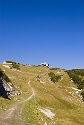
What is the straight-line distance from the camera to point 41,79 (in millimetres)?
118625

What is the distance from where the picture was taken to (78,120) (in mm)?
62531

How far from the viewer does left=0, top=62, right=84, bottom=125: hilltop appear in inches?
1850

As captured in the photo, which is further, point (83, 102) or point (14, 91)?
point (83, 102)

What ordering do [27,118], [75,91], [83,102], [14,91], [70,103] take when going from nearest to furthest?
[27,118] < [14,91] < [70,103] < [83,102] < [75,91]

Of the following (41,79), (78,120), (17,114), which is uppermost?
(41,79)

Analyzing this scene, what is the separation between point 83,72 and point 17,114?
3785 inches

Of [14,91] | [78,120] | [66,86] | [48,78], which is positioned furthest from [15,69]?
[78,120]

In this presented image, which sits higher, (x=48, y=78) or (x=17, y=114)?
(x=48, y=78)

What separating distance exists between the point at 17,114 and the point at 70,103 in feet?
149

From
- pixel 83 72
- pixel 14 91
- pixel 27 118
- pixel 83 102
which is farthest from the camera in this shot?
pixel 83 72

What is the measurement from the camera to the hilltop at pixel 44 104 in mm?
47000

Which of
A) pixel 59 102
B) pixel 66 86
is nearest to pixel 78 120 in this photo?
pixel 59 102

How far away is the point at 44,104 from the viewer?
73.8 meters

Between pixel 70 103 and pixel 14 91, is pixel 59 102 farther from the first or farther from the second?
pixel 14 91
